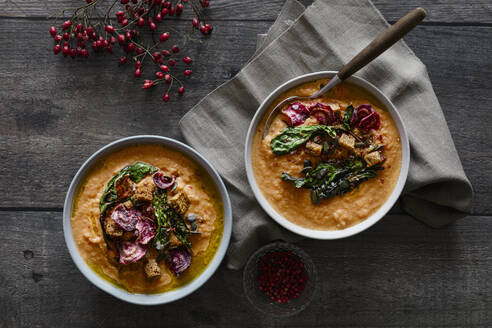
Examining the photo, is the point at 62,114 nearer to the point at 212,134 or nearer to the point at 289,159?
the point at 212,134

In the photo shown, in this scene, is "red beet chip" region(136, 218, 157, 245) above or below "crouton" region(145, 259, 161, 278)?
above

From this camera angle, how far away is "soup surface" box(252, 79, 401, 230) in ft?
10.3

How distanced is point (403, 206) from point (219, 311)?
172cm

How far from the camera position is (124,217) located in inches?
119

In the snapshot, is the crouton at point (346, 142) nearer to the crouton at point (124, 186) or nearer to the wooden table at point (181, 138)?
the wooden table at point (181, 138)

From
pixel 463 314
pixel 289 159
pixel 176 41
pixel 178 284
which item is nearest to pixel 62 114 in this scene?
pixel 176 41

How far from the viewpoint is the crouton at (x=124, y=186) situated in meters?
3.08

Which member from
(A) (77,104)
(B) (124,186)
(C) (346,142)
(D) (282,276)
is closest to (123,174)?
(B) (124,186)

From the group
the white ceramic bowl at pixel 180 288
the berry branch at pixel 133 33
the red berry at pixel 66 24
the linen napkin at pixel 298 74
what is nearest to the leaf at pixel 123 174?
the white ceramic bowl at pixel 180 288

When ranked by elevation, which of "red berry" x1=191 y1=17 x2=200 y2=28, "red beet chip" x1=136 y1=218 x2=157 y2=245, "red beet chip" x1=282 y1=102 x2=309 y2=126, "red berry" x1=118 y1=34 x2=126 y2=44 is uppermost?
"red berry" x1=191 y1=17 x2=200 y2=28

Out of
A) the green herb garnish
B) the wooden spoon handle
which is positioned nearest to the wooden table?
the green herb garnish

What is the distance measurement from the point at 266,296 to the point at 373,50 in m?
2.02

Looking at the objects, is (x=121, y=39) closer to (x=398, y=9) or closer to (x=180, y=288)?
(x=180, y=288)

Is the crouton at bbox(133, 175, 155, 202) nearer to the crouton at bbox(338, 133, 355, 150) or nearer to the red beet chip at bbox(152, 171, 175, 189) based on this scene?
the red beet chip at bbox(152, 171, 175, 189)
